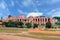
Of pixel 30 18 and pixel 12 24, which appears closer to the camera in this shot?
pixel 12 24

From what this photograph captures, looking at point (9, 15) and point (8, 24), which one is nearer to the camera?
point (8, 24)

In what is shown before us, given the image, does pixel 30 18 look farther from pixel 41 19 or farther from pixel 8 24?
pixel 8 24

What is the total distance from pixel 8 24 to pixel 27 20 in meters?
26.2

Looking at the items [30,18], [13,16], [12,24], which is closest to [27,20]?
[30,18]

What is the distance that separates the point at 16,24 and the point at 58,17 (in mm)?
55717

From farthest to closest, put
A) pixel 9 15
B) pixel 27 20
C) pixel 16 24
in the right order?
pixel 9 15, pixel 27 20, pixel 16 24

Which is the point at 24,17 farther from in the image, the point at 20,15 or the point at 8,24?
the point at 8,24

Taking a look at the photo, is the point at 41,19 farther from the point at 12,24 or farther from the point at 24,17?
the point at 12,24

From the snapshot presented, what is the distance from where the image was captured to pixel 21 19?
477ft

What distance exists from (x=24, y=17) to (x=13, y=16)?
797 cm

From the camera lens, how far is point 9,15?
160m

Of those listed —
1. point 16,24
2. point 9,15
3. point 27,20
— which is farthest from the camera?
point 9,15

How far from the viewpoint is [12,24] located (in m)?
121

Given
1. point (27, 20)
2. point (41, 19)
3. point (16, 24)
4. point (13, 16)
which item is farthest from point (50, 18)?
point (16, 24)
